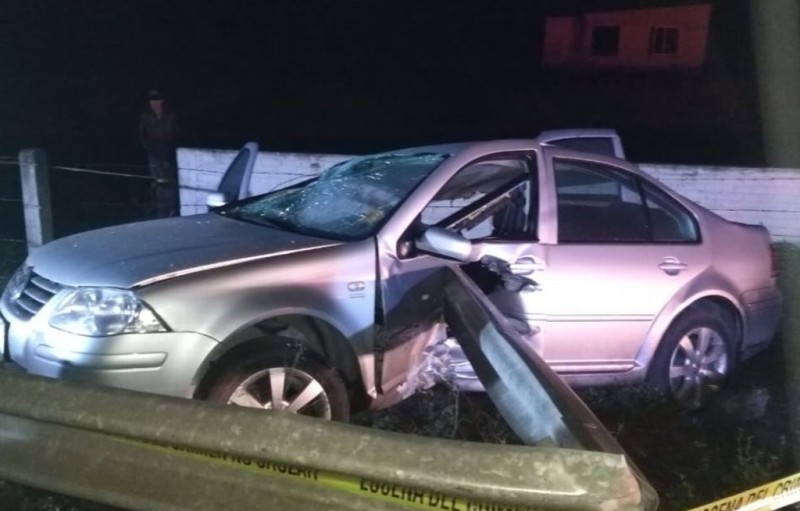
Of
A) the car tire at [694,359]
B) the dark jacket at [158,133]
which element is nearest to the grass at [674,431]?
the car tire at [694,359]

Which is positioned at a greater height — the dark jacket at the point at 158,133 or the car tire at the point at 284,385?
the car tire at the point at 284,385

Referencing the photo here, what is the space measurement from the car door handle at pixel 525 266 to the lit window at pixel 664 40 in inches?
730

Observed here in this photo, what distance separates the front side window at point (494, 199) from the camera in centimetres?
546

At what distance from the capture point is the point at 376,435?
293 cm

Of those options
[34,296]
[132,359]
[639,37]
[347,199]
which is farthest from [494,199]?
[639,37]

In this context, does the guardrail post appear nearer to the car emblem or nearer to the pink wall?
the car emblem

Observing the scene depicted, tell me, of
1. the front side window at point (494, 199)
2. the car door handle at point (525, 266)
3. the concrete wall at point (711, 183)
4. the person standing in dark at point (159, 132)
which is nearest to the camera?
the car door handle at point (525, 266)

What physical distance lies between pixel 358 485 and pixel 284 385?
5.34 ft

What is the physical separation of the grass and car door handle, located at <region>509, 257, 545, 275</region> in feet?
2.32

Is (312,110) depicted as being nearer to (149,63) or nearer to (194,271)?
(149,63)

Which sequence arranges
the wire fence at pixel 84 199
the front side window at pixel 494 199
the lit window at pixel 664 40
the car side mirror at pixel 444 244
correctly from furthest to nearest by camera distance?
1. the lit window at pixel 664 40
2. the wire fence at pixel 84 199
3. the front side window at pixel 494 199
4. the car side mirror at pixel 444 244

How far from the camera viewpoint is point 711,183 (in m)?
10.2

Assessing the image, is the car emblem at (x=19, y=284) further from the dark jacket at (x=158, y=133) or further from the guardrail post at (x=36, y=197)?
the dark jacket at (x=158, y=133)

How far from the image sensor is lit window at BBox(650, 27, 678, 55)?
22.6 metres
